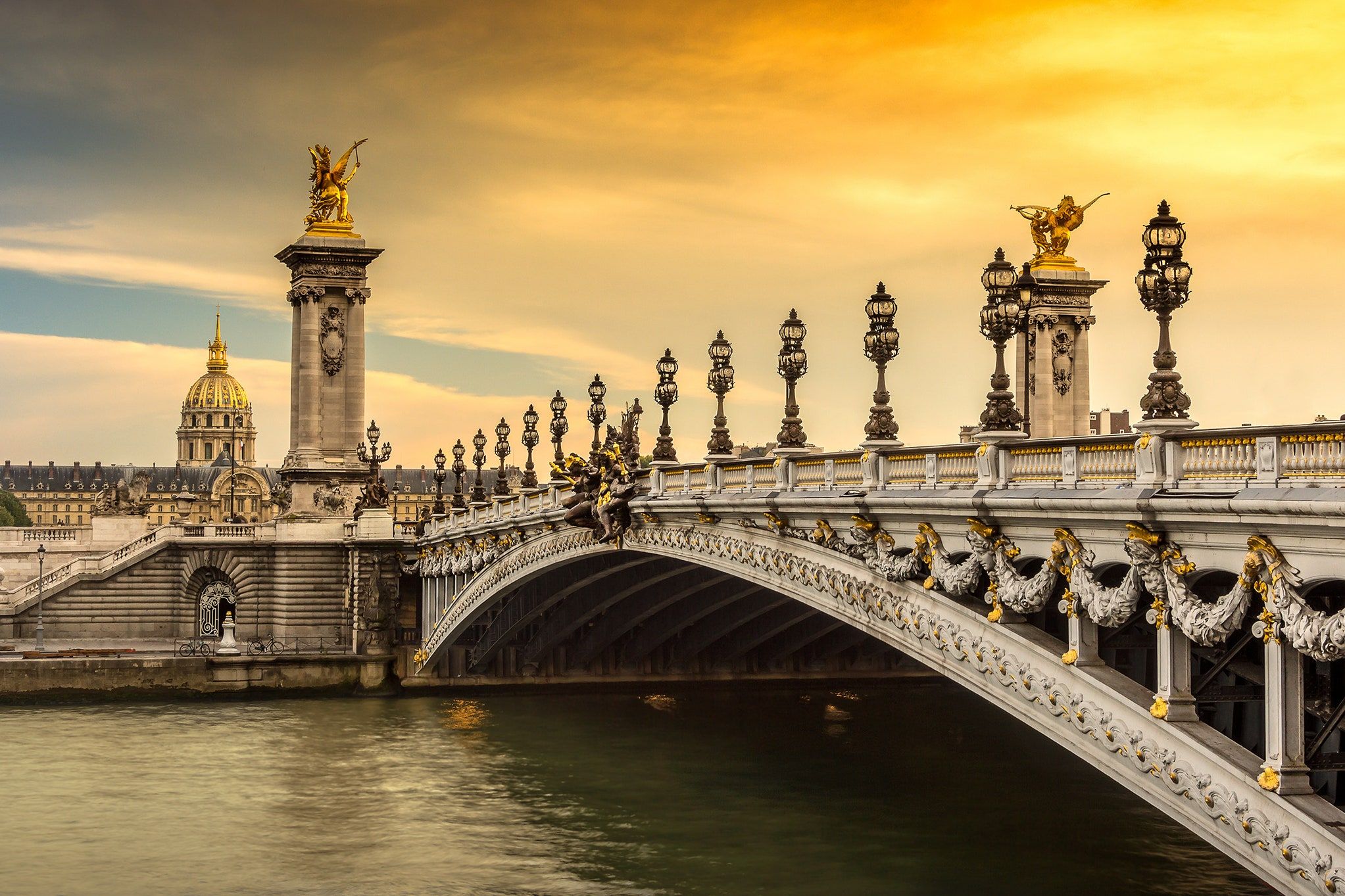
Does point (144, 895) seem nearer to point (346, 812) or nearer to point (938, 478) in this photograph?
point (346, 812)

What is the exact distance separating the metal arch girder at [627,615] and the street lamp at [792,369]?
14687 millimetres

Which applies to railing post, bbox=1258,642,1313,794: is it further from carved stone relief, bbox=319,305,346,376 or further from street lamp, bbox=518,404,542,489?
carved stone relief, bbox=319,305,346,376

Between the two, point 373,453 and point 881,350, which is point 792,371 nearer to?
point 881,350

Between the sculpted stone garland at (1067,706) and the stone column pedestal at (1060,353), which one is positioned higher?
the stone column pedestal at (1060,353)

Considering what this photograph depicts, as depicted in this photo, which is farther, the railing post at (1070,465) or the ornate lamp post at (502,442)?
the ornate lamp post at (502,442)

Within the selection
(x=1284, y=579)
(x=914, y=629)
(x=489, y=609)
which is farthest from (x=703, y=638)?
(x=1284, y=579)

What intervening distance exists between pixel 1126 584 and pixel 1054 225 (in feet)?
147

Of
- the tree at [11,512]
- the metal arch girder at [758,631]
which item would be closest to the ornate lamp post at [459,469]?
the metal arch girder at [758,631]

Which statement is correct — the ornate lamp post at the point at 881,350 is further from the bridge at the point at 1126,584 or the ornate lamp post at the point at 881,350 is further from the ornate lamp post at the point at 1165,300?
the ornate lamp post at the point at 1165,300

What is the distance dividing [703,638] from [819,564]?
28.3 m

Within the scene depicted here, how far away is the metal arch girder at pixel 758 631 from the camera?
5406 cm

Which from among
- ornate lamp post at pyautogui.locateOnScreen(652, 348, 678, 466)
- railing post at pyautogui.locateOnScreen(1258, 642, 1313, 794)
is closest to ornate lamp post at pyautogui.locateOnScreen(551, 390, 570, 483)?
ornate lamp post at pyautogui.locateOnScreen(652, 348, 678, 466)

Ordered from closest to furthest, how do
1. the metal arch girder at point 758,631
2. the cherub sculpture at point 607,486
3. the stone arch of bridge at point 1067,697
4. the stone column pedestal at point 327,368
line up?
the stone arch of bridge at point 1067,697, the cherub sculpture at point 607,486, the metal arch girder at point 758,631, the stone column pedestal at point 327,368

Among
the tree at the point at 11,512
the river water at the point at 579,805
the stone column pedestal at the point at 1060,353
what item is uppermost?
the stone column pedestal at the point at 1060,353
